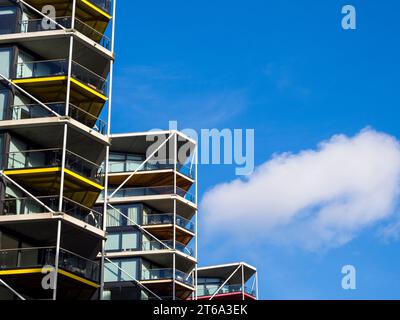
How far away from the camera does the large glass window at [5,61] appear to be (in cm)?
5269

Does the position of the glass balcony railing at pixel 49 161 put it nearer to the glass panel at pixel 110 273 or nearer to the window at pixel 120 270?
the window at pixel 120 270

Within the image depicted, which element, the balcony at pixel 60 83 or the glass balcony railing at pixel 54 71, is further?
the glass balcony railing at pixel 54 71

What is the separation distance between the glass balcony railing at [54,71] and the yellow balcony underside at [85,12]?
4.14m

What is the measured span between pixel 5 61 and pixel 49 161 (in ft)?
23.6

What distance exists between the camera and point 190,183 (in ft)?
276

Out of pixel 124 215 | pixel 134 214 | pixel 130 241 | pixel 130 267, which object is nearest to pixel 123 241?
pixel 130 241

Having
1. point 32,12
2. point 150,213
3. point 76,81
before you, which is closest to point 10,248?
point 76,81

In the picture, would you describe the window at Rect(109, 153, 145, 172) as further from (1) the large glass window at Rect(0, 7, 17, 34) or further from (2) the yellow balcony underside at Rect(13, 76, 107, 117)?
(1) the large glass window at Rect(0, 7, 17, 34)

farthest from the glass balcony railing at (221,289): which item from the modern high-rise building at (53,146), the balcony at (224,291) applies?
the modern high-rise building at (53,146)

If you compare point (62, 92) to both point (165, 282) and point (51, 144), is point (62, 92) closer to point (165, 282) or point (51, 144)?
point (51, 144)

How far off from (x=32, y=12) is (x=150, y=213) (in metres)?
31.3

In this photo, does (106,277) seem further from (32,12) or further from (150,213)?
(32,12)

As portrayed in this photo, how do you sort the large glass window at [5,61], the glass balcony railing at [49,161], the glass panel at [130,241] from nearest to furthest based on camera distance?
the glass balcony railing at [49,161] → the large glass window at [5,61] → the glass panel at [130,241]
